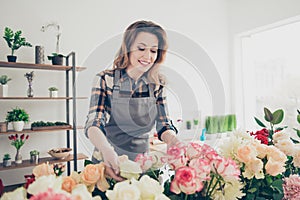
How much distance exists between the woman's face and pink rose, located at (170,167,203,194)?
485 mm

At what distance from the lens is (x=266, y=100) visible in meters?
3.03

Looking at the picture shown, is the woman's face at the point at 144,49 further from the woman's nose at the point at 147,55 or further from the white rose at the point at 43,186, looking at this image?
Result: the white rose at the point at 43,186

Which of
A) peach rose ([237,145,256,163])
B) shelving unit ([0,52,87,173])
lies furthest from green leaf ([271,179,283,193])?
shelving unit ([0,52,87,173])

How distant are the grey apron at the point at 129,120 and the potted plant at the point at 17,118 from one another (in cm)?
128

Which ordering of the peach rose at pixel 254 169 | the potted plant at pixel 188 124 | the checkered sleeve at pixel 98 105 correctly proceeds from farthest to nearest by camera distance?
1. the potted plant at pixel 188 124
2. the checkered sleeve at pixel 98 105
3. the peach rose at pixel 254 169

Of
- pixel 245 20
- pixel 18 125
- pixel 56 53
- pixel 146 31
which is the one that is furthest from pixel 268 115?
pixel 245 20

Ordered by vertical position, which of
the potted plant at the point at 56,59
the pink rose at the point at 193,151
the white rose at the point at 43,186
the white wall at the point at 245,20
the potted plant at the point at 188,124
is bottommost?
the potted plant at the point at 188,124

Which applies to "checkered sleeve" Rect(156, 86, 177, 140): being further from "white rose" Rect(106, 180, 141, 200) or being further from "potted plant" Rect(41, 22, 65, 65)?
"potted plant" Rect(41, 22, 65, 65)

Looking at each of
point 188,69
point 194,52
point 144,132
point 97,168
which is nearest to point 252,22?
point 188,69

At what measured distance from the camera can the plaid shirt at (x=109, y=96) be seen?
84cm

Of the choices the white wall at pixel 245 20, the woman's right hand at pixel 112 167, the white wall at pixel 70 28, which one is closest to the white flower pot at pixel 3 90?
the white wall at pixel 70 28

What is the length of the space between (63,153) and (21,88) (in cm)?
70

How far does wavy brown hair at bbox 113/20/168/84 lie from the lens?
2.80ft

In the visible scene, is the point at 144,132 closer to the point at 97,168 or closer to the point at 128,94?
the point at 128,94
